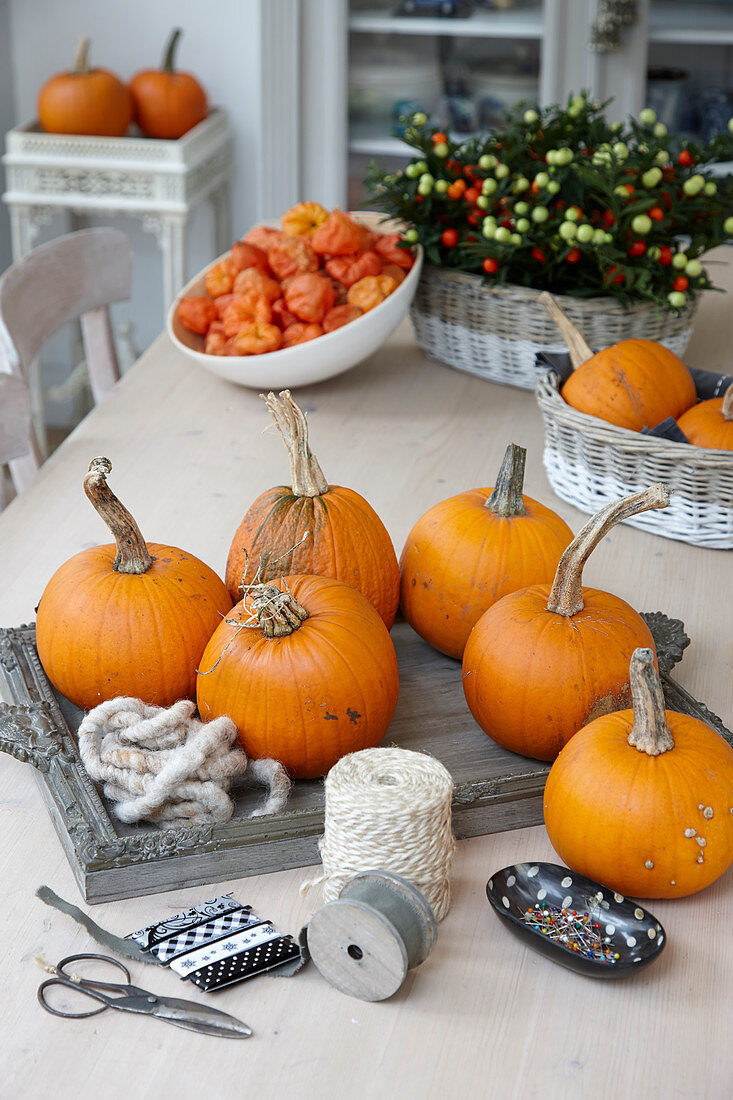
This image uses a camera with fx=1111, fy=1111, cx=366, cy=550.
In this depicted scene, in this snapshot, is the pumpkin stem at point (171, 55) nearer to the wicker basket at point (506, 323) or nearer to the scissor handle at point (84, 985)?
the wicker basket at point (506, 323)

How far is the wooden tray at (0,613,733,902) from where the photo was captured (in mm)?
763

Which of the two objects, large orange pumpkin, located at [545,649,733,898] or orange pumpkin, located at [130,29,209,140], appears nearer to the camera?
large orange pumpkin, located at [545,649,733,898]

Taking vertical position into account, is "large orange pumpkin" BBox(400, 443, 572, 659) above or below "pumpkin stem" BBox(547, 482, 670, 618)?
below

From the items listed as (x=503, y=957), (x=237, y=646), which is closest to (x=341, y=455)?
(x=237, y=646)

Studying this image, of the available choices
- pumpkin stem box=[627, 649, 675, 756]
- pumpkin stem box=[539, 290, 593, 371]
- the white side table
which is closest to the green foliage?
pumpkin stem box=[539, 290, 593, 371]

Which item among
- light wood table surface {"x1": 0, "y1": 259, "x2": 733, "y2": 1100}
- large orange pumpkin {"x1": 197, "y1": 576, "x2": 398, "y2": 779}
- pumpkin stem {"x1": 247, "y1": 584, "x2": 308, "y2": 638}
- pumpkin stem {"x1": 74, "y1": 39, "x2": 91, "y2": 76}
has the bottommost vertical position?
light wood table surface {"x1": 0, "y1": 259, "x2": 733, "y2": 1100}

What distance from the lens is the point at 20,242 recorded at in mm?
2936

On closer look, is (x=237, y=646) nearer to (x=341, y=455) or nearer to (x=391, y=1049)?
(x=391, y=1049)

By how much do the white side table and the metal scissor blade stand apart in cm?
244

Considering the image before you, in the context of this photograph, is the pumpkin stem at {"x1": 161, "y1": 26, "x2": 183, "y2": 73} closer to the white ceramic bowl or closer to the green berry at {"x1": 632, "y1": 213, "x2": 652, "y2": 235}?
the white ceramic bowl

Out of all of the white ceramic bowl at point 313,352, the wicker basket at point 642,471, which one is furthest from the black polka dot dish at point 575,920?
the white ceramic bowl at point 313,352

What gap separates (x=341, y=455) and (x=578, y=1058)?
3.20 feet

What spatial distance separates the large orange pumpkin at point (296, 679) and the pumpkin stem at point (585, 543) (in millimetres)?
144

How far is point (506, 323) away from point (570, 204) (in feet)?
0.60
